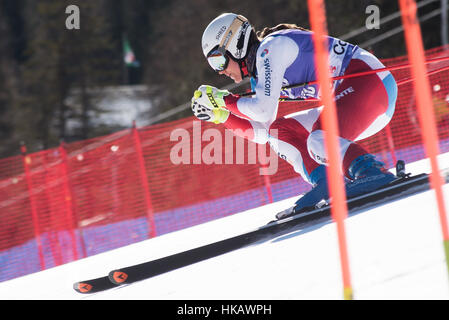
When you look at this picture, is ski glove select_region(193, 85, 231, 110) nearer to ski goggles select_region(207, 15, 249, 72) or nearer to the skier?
the skier

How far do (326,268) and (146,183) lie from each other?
5.39 m

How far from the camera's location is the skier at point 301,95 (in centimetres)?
331

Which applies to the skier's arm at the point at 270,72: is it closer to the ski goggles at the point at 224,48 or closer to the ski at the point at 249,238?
the ski goggles at the point at 224,48

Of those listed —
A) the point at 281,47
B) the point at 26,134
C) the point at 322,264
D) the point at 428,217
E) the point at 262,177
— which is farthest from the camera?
the point at 26,134

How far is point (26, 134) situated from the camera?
84.3ft

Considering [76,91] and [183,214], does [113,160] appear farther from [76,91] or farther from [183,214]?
[76,91]

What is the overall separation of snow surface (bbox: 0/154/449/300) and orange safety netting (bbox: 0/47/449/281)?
13.6ft

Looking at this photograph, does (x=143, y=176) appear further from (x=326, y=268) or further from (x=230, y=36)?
(x=326, y=268)

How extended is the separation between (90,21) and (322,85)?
2582 centimetres

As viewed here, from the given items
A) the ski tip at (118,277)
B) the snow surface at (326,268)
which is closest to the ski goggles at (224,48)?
the snow surface at (326,268)

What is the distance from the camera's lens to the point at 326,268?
211 centimetres

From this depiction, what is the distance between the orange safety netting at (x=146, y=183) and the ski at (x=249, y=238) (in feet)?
12.5

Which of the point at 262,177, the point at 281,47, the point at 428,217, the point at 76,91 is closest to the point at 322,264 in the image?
the point at 428,217

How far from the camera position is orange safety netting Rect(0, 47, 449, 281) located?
746 cm
